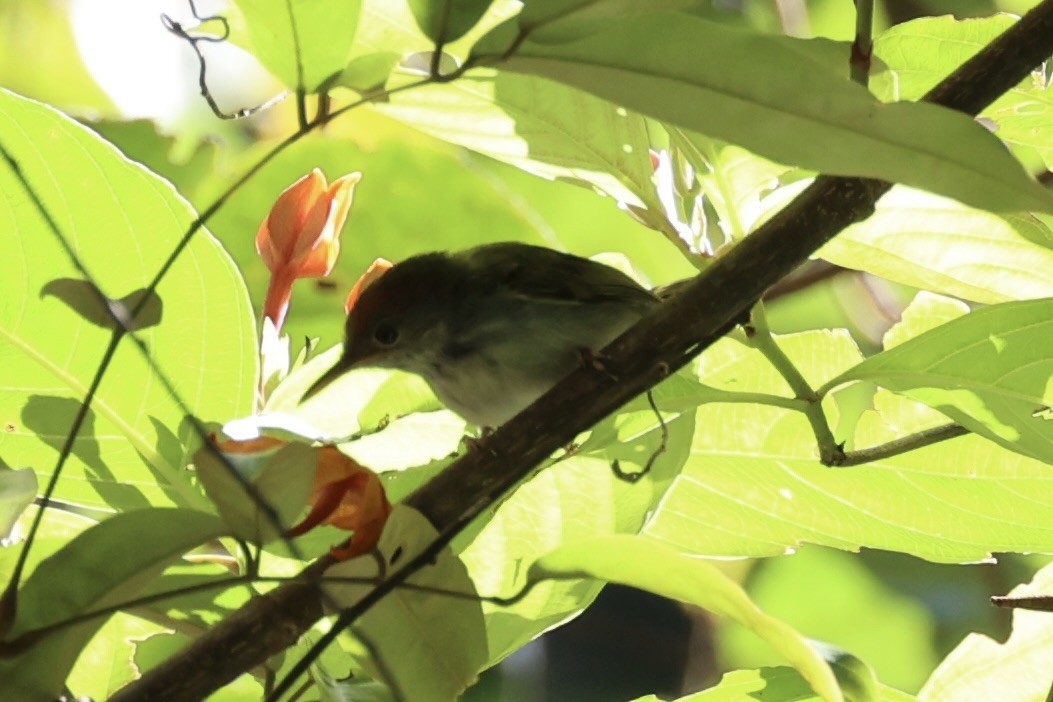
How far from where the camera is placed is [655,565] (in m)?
0.82

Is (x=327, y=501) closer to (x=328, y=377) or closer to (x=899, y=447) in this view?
(x=328, y=377)

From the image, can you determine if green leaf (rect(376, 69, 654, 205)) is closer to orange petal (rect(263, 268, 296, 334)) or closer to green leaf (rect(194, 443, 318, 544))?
orange petal (rect(263, 268, 296, 334))

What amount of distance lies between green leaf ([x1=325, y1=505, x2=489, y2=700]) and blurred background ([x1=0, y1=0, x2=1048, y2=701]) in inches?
15.1

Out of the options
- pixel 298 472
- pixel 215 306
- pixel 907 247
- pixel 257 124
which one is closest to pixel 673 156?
pixel 907 247

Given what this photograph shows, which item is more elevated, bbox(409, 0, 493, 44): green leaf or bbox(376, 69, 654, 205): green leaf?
bbox(409, 0, 493, 44): green leaf

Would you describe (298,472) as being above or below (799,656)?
above

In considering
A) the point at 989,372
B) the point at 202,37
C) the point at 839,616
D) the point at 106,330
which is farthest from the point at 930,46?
the point at 839,616

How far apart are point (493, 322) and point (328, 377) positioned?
603mm

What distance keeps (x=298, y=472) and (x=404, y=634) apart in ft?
0.55

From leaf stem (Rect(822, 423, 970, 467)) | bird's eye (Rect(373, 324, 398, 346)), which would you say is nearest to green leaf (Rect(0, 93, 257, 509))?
leaf stem (Rect(822, 423, 970, 467))

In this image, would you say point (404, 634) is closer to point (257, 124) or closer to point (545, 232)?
point (545, 232)

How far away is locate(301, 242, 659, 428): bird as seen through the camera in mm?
1693

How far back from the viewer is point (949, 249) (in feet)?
3.81

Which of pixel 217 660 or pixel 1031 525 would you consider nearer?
pixel 217 660
